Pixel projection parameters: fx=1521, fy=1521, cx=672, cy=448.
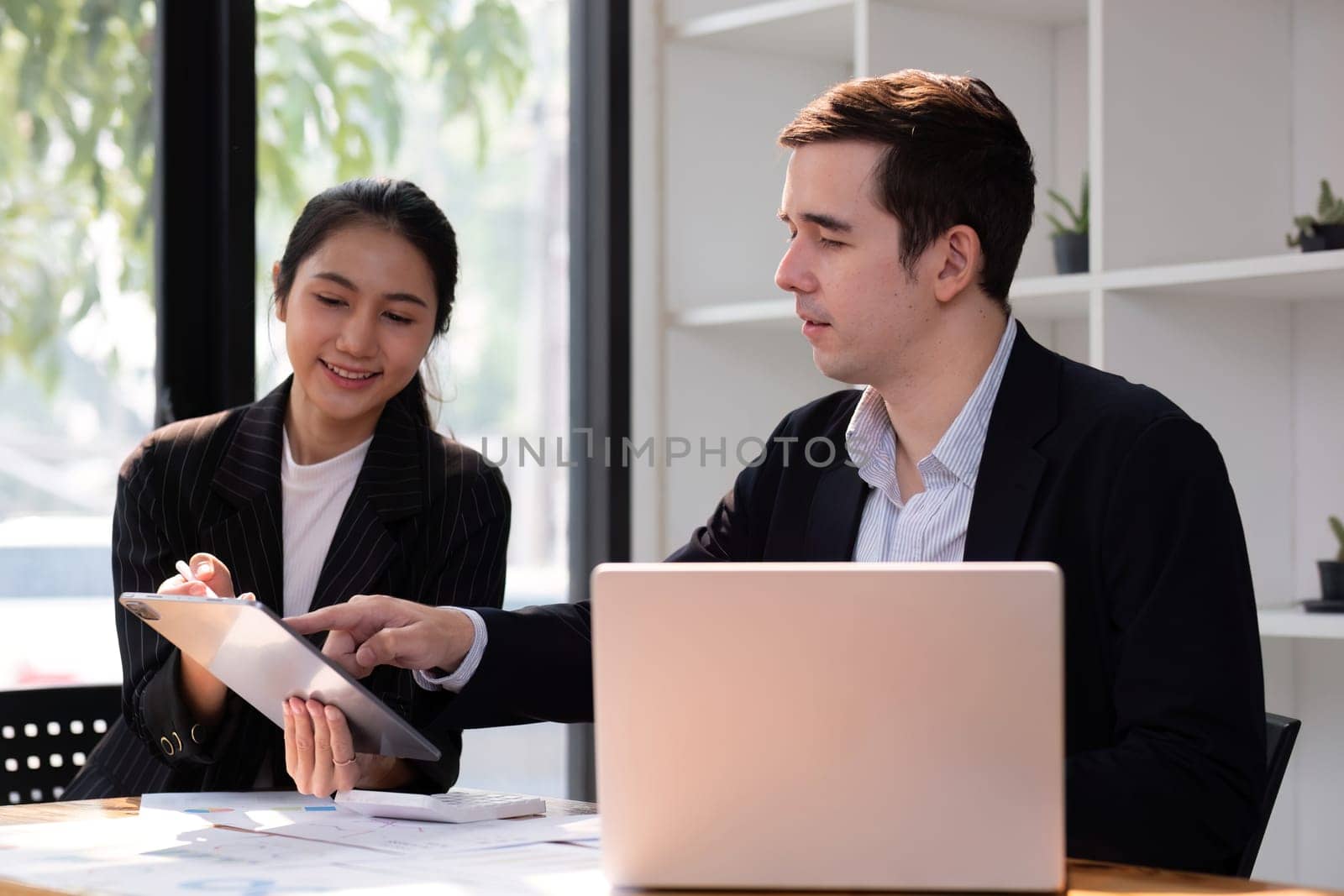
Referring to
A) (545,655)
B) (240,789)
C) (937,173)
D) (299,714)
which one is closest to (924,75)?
(937,173)

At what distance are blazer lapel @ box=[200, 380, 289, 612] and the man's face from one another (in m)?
0.85

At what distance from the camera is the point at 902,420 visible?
1.78 meters

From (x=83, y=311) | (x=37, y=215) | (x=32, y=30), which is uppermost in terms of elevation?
(x=32, y=30)

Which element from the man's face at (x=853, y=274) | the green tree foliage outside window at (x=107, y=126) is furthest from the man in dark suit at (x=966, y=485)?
the green tree foliage outside window at (x=107, y=126)

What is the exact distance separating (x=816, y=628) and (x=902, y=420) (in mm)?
738

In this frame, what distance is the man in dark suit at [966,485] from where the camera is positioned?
140cm

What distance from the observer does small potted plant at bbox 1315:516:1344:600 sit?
230 cm

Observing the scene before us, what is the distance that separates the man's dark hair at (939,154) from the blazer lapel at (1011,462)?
145mm

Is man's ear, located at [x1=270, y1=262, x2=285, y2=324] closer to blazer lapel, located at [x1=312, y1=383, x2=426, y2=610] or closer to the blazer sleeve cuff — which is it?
blazer lapel, located at [x1=312, y1=383, x2=426, y2=610]

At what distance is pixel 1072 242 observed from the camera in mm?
2576

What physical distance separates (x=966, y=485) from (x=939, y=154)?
0.37 m

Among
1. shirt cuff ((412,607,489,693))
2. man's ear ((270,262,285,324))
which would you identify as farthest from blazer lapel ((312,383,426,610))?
shirt cuff ((412,607,489,693))

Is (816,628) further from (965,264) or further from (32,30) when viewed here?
(32,30)

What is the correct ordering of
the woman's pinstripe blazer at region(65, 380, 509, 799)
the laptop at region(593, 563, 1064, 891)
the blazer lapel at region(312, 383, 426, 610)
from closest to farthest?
1. the laptop at region(593, 563, 1064, 891)
2. the woman's pinstripe blazer at region(65, 380, 509, 799)
3. the blazer lapel at region(312, 383, 426, 610)
